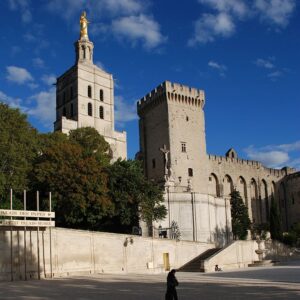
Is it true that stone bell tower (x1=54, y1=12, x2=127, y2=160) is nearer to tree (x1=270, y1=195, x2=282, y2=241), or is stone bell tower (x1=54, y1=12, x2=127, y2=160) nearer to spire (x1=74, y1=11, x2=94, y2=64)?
spire (x1=74, y1=11, x2=94, y2=64)

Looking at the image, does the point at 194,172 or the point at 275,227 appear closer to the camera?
the point at 275,227

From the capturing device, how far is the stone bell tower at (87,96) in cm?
6197

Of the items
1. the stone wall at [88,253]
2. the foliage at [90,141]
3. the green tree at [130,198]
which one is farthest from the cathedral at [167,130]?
the stone wall at [88,253]

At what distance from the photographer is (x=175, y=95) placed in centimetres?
5894

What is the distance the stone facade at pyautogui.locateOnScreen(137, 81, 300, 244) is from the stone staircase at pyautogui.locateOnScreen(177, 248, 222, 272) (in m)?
3.94

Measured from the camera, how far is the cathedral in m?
56.9

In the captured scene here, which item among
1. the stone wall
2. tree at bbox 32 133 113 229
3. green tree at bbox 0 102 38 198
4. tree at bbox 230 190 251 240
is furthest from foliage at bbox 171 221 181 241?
green tree at bbox 0 102 38 198

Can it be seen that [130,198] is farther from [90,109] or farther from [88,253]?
[90,109]

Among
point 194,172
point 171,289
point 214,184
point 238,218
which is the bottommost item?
point 171,289

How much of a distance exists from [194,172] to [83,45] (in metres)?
22.6

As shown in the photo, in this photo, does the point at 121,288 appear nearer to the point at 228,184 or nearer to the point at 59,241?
the point at 59,241

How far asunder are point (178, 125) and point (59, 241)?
32704 millimetres

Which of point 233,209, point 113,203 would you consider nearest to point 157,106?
point 233,209

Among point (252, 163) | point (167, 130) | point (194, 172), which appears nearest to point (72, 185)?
point (167, 130)
